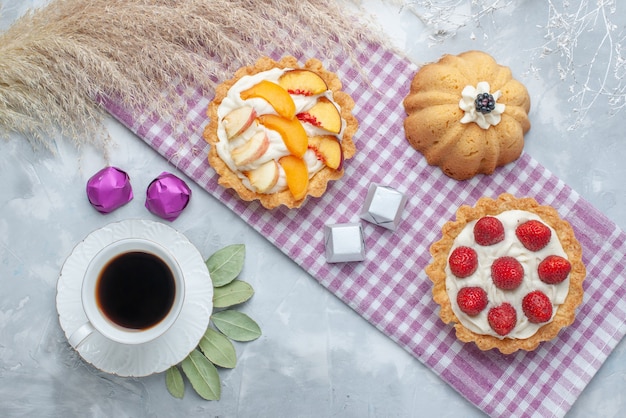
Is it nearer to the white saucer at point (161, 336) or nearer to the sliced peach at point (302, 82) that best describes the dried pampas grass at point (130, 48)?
the sliced peach at point (302, 82)

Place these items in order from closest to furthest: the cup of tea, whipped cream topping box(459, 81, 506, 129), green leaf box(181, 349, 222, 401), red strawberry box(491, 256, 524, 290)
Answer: the cup of tea → red strawberry box(491, 256, 524, 290) → whipped cream topping box(459, 81, 506, 129) → green leaf box(181, 349, 222, 401)

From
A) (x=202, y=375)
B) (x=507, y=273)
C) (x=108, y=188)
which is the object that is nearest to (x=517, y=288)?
(x=507, y=273)

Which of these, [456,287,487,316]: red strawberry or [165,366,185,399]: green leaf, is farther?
[165,366,185,399]: green leaf

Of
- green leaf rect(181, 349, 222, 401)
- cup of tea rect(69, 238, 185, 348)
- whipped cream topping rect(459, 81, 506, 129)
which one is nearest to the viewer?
cup of tea rect(69, 238, 185, 348)

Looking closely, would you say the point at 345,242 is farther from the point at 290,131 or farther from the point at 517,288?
the point at 517,288

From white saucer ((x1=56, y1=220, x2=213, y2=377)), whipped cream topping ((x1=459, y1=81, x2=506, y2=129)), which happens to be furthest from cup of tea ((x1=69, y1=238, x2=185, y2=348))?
whipped cream topping ((x1=459, y1=81, x2=506, y2=129))

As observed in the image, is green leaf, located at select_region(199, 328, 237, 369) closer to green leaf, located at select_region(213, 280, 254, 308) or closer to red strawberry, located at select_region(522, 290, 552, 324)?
green leaf, located at select_region(213, 280, 254, 308)

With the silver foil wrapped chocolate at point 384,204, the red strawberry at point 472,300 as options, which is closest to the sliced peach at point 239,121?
the silver foil wrapped chocolate at point 384,204
